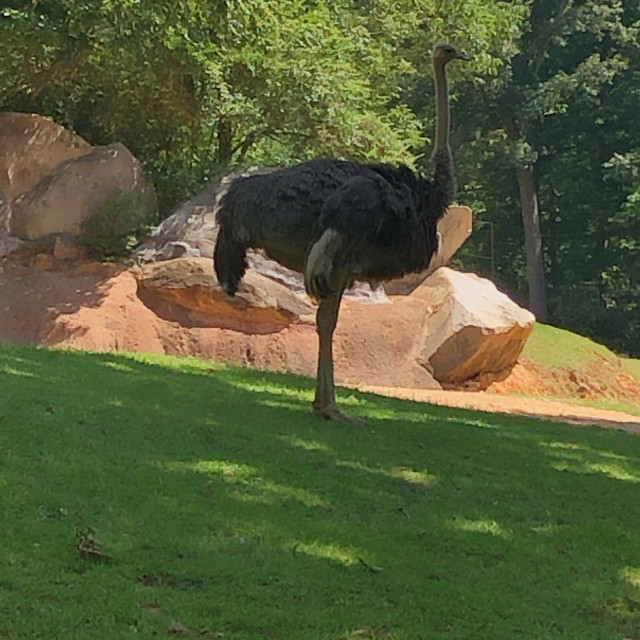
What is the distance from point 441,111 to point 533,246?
2147cm

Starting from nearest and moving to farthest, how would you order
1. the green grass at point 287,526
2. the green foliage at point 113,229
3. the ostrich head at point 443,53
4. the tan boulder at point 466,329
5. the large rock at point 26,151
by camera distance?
the green grass at point 287,526
the ostrich head at point 443,53
the green foliage at point 113,229
the tan boulder at point 466,329
the large rock at point 26,151

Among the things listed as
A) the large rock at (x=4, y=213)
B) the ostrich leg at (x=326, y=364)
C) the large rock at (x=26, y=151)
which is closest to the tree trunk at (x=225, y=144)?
the large rock at (x=26, y=151)

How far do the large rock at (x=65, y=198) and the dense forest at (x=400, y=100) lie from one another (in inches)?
56.4

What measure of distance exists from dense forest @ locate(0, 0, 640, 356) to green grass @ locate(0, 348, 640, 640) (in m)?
3.50

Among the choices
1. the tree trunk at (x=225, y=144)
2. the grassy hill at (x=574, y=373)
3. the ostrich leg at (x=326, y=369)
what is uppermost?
the tree trunk at (x=225, y=144)

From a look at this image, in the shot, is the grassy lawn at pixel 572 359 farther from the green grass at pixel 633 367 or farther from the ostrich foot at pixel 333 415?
the ostrich foot at pixel 333 415

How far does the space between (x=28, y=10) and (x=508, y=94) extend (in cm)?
1812

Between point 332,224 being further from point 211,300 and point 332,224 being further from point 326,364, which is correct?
point 211,300

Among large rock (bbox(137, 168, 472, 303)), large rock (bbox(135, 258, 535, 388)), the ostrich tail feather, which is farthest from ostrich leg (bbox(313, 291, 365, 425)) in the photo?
large rock (bbox(137, 168, 472, 303))

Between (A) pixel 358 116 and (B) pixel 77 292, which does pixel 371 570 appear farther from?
(A) pixel 358 116

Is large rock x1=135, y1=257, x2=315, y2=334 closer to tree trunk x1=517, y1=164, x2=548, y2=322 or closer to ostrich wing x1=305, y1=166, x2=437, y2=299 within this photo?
ostrich wing x1=305, y1=166, x2=437, y2=299

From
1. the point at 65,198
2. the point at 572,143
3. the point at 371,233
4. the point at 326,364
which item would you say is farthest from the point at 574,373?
the point at 371,233

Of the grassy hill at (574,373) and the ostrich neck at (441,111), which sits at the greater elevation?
the ostrich neck at (441,111)

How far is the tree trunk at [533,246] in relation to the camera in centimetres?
→ 3017
